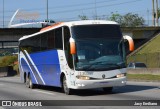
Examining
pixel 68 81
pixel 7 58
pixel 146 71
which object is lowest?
pixel 7 58

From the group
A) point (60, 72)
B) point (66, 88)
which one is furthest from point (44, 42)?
point (66, 88)

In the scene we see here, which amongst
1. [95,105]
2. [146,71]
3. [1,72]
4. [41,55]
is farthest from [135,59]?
[95,105]

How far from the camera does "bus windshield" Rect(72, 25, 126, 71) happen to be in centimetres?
1984

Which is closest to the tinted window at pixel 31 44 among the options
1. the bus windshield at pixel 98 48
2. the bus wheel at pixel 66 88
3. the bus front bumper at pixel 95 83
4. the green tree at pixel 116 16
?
the bus wheel at pixel 66 88

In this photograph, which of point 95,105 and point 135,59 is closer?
point 95,105

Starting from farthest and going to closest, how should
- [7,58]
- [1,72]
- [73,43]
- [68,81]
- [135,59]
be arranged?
1. [7,58]
2. [1,72]
3. [135,59]
4. [68,81]
5. [73,43]

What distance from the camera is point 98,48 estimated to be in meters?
20.0

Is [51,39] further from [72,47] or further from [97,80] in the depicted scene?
[97,80]

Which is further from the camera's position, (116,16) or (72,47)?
(116,16)

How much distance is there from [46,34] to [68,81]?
4.33 meters

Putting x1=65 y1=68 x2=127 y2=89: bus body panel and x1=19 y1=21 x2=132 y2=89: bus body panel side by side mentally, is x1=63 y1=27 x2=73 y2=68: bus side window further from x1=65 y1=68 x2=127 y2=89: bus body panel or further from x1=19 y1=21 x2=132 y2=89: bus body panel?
x1=65 y1=68 x2=127 y2=89: bus body panel

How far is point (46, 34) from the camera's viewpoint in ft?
79.9

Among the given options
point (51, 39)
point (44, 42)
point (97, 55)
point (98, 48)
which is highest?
point (51, 39)

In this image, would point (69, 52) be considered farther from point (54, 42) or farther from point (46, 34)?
point (46, 34)
